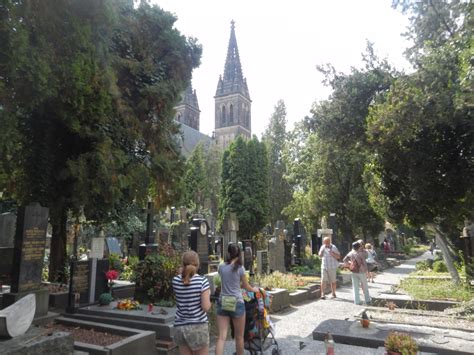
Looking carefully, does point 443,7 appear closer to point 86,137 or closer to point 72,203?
point 86,137

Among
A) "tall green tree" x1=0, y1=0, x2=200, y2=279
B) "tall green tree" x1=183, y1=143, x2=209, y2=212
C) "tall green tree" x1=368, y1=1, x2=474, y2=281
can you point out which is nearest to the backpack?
"tall green tree" x1=368, y1=1, x2=474, y2=281

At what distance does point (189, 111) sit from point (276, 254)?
62.4 metres

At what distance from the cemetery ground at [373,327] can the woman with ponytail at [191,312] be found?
86.2 inches

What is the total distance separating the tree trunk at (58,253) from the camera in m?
10.8

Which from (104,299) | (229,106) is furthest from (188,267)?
(229,106)

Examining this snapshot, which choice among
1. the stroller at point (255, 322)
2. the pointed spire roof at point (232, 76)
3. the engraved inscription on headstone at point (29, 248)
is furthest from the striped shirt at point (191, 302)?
the pointed spire roof at point (232, 76)

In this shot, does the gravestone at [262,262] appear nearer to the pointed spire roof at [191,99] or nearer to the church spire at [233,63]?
the church spire at [233,63]

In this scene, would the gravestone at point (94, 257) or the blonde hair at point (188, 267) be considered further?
the gravestone at point (94, 257)

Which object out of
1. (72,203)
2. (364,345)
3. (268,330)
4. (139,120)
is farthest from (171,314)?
(139,120)

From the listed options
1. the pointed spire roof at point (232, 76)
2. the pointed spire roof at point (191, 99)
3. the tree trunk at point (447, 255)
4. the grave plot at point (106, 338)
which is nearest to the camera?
the grave plot at point (106, 338)

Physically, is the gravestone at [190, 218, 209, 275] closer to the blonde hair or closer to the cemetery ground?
the cemetery ground

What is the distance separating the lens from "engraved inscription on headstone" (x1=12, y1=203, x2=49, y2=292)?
6.93 meters

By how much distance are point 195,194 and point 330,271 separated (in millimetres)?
33233

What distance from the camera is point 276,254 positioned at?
14891 mm
